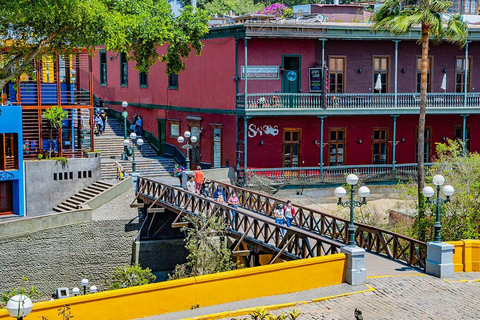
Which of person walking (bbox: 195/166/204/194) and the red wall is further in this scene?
the red wall

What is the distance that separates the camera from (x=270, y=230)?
26.4 metres

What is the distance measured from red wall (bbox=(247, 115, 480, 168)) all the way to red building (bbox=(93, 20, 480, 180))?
0.05 metres

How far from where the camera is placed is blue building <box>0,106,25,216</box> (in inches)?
1432

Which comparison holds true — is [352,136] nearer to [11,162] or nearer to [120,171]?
[120,171]

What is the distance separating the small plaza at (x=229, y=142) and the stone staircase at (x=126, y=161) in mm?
128

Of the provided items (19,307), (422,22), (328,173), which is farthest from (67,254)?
(19,307)

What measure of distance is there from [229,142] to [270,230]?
12.6 metres

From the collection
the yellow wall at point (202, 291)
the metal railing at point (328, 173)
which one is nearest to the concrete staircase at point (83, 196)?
the metal railing at point (328, 173)

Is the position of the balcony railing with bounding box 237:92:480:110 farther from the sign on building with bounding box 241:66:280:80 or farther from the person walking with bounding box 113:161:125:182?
the person walking with bounding box 113:161:125:182

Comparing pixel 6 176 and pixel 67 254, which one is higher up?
pixel 6 176

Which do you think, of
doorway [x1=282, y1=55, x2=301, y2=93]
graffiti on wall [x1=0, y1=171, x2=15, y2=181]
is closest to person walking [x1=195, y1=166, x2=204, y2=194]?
doorway [x1=282, y1=55, x2=301, y2=93]

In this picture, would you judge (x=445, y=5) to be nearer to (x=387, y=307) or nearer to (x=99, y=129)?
(x=387, y=307)

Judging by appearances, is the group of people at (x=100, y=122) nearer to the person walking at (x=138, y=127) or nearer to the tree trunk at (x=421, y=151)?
the person walking at (x=138, y=127)

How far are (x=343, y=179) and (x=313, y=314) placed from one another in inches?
733
